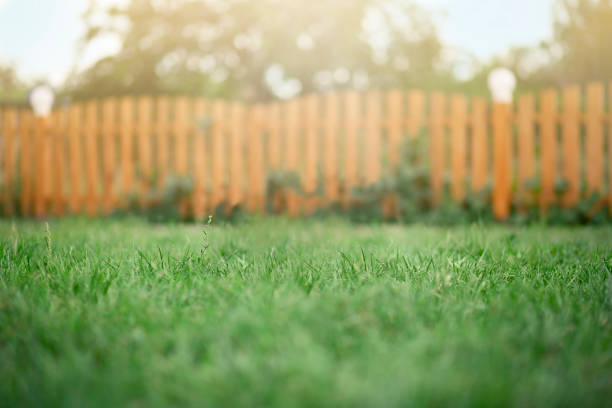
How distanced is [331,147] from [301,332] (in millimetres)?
5027

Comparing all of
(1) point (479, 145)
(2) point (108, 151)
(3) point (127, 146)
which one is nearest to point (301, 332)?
(1) point (479, 145)

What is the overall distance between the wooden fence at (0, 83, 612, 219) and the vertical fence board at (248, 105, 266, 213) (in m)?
0.01

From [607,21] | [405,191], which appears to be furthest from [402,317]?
[607,21]

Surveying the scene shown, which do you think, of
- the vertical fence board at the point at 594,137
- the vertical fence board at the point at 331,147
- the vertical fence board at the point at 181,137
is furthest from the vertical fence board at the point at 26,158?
the vertical fence board at the point at 594,137

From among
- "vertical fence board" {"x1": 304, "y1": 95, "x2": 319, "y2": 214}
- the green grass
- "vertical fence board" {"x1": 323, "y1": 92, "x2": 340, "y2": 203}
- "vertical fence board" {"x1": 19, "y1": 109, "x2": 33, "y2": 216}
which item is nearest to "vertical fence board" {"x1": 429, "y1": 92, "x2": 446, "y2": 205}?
"vertical fence board" {"x1": 323, "y1": 92, "x2": 340, "y2": 203}

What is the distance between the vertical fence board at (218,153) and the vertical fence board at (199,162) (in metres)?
0.11

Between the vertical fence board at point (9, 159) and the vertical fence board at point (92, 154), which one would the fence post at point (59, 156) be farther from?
the vertical fence board at point (9, 159)

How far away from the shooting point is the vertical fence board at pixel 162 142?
21.6ft

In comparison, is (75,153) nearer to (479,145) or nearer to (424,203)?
(424,203)

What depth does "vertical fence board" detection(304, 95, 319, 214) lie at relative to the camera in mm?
6211

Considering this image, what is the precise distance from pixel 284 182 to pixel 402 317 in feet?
15.7

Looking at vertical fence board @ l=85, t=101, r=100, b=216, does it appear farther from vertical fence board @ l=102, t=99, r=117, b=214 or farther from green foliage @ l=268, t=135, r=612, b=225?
green foliage @ l=268, t=135, r=612, b=225

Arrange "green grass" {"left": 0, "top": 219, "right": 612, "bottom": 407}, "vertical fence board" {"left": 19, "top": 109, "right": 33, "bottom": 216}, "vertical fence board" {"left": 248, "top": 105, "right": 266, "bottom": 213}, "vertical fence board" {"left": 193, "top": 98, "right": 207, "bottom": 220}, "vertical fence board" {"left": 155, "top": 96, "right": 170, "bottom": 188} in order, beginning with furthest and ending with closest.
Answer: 1. "vertical fence board" {"left": 19, "top": 109, "right": 33, "bottom": 216}
2. "vertical fence board" {"left": 155, "top": 96, "right": 170, "bottom": 188}
3. "vertical fence board" {"left": 193, "top": 98, "right": 207, "bottom": 220}
4. "vertical fence board" {"left": 248, "top": 105, "right": 266, "bottom": 213}
5. "green grass" {"left": 0, "top": 219, "right": 612, "bottom": 407}

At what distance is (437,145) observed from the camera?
608 centimetres
